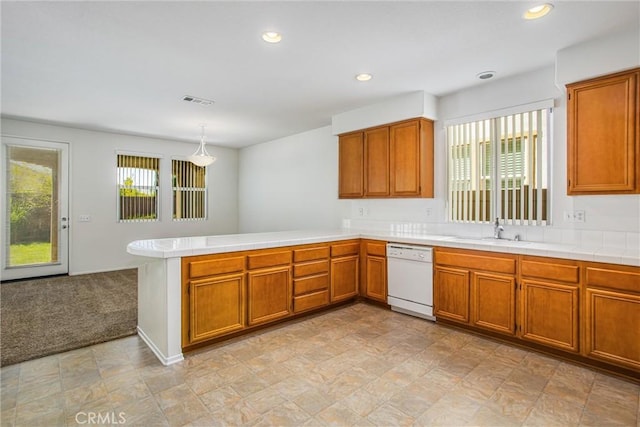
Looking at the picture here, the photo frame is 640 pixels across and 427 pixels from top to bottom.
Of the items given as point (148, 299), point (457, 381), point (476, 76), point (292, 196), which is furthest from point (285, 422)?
point (292, 196)

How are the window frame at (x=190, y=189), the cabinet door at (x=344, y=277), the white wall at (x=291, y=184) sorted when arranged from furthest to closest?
the window frame at (x=190, y=189) → the white wall at (x=291, y=184) → the cabinet door at (x=344, y=277)

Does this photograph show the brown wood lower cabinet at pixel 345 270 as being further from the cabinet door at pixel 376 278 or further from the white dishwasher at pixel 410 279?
the white dishwasher at pixel 410 279

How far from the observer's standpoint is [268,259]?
325cm

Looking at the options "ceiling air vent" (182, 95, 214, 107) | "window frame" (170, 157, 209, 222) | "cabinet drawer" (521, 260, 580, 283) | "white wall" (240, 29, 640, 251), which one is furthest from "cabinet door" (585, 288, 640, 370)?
"window frame" (170, 157, 209, 222)

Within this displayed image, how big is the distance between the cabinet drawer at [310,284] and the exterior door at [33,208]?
4.61m

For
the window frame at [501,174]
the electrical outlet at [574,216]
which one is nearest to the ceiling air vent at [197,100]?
the window frame at [501,174]

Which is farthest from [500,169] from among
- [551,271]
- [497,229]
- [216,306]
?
[216,306]

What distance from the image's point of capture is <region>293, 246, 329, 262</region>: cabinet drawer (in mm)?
3536

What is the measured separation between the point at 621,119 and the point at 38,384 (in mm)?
4768

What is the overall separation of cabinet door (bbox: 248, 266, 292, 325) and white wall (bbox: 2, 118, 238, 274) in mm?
4197

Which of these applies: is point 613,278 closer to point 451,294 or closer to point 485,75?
point 451,294

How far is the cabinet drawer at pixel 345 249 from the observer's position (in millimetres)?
3922

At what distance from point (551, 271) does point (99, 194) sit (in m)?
6.76

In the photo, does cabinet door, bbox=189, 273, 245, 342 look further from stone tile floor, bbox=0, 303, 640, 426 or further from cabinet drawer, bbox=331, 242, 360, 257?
cabinet drawer, bbox=331, 242, 360, 257
